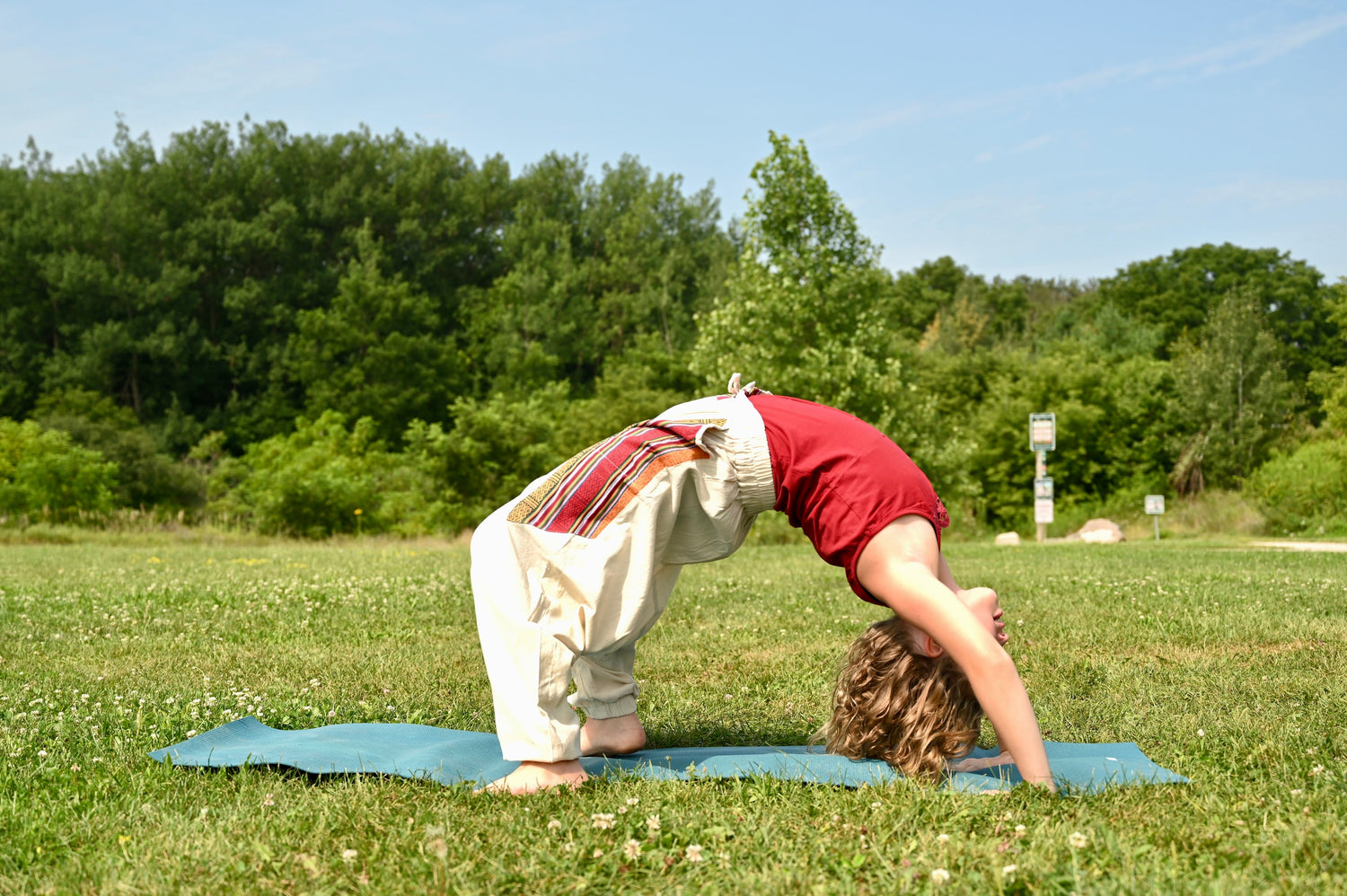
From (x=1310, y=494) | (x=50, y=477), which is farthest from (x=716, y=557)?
(x=50, y=477)

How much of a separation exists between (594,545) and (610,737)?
3.16 ft

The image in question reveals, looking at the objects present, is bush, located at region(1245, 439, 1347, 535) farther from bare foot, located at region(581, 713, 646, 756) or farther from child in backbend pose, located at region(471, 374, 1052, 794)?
bare foot, located at region(581, 713, 646, 756)

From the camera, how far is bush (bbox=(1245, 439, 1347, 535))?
24.7m

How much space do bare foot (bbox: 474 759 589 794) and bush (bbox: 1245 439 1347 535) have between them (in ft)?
83.8

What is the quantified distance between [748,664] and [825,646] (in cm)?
74

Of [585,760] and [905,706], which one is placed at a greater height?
[905,706]

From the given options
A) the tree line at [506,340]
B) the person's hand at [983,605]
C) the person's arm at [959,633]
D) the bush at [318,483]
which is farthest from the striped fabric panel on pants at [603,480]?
the bush at [318,483]

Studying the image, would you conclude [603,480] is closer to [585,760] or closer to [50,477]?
[585,760]

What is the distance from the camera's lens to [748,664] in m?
6.03

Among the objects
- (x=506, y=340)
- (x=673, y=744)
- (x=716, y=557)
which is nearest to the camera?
(x=716, y=557)

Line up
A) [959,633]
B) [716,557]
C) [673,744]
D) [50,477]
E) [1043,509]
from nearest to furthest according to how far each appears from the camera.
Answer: [959,633]
[716,557]
[673,744]
[1043,509]
[50,477]

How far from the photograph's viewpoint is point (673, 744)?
4.33 m

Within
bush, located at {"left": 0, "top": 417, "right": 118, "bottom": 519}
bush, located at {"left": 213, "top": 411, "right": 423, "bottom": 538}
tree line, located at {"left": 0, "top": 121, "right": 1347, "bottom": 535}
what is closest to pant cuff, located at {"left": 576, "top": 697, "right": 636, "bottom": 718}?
tree line, located at {"left": 0, "top": 121, "right": 1347, "bottom": 535}

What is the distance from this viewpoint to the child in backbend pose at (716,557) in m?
3.31
